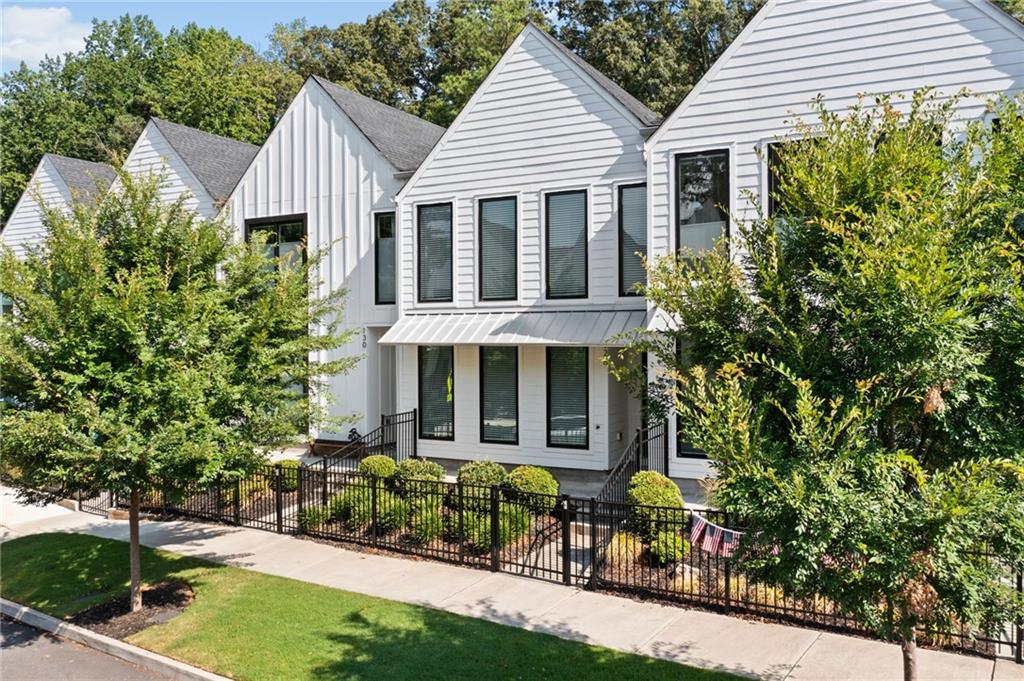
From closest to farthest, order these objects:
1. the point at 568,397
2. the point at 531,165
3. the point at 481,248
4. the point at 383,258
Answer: the point at 568,397 → the point at 531,165 → the point at 481,248 → the point at 383,258

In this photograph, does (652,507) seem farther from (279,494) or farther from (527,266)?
(527,266)

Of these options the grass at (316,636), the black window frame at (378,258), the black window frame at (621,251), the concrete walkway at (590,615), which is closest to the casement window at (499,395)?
the black window frame at (621,251)

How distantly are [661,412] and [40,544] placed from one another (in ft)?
38.6

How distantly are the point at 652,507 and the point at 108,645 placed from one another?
6.86m

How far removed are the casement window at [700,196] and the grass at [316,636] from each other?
773 cm

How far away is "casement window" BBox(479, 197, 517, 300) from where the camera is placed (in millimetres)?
15789

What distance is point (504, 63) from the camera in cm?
1566

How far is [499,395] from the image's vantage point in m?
15.9

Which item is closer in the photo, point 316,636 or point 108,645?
point 316,636

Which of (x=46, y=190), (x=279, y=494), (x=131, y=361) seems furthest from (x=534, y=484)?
(x=46, y=190)

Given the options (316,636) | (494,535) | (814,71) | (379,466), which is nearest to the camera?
(316,636)

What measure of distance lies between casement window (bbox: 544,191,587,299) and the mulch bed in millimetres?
8867

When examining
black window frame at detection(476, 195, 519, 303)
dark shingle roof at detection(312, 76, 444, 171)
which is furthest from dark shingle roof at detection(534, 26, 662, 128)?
dark shingle roof at detection(312, 76, 444, 171)

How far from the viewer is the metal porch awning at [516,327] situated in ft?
46.5
